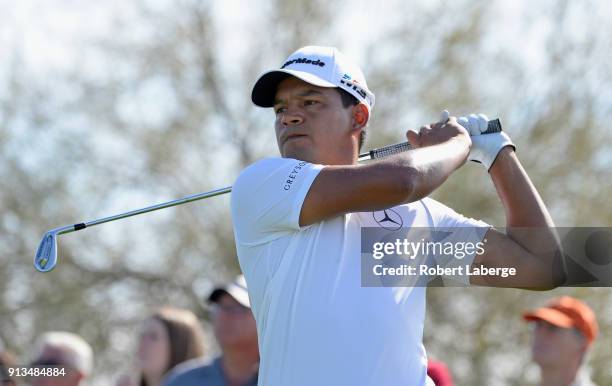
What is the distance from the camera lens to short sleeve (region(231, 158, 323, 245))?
3.91 m

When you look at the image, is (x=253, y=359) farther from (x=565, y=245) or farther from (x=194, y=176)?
(x=194, y=176)

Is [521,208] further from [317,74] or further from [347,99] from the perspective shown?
[317,74]

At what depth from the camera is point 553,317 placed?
6.37 m

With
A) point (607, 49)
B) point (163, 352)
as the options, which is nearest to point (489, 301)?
point (607, 49)

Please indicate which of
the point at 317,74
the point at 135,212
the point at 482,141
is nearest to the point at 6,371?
the point at 135,212

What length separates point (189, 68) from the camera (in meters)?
17.1

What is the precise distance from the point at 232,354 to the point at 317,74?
247 cm

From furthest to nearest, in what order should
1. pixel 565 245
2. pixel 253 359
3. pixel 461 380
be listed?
pixel 461 380 → pixel 253 359 → pixel 565 245

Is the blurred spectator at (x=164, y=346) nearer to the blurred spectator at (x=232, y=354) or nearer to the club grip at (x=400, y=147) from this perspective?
the blurred spectator at (x=232, y=354)

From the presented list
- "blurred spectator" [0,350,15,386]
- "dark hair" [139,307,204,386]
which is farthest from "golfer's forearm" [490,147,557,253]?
"blurred spectator" [0,350,15,386]

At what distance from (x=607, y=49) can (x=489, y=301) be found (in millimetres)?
3562

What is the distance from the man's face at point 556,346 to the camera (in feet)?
20.4

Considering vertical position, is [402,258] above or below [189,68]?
below

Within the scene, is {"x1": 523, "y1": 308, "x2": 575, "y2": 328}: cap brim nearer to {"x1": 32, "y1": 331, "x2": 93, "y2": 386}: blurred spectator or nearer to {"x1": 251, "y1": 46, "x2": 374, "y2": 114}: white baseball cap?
{"x1": 251, "y1": 46, "x2": 374, "y2": 114}: white baseball cap
